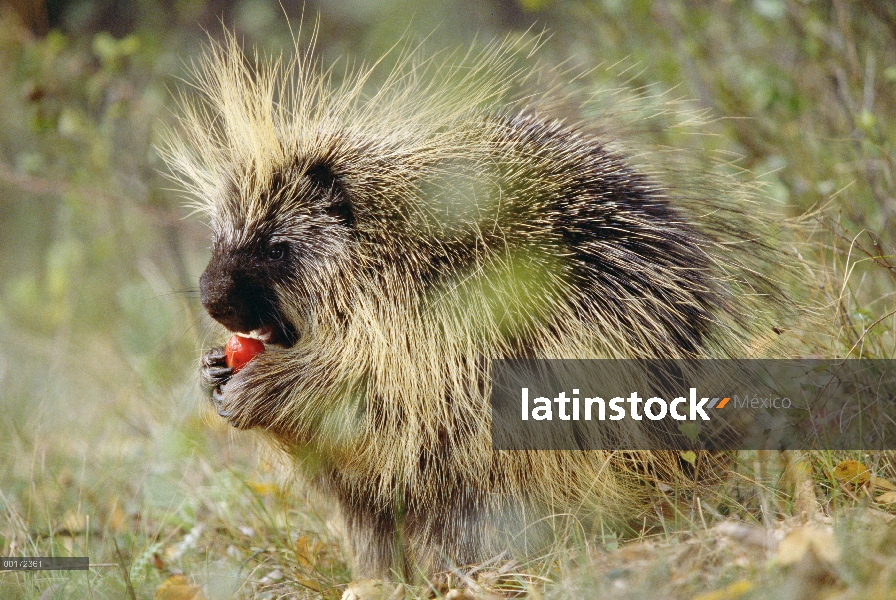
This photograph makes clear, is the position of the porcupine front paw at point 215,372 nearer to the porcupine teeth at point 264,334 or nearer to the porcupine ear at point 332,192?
the porcupine teeth at point 264,334

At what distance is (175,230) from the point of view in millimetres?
6812

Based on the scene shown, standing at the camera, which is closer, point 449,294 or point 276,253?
point 449,294

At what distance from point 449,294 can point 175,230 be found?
4.38 metres

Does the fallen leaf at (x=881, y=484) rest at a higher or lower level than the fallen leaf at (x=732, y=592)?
higher

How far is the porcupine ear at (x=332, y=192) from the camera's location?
328 cm

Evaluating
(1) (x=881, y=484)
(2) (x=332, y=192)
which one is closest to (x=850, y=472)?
(1) (x=881, y=484)

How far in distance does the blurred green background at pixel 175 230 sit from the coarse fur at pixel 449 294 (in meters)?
0.46

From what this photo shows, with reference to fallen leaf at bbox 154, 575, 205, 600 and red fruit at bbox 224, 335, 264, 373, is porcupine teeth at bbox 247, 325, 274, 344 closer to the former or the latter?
red fruit at bbox 224, 335, 264, 373

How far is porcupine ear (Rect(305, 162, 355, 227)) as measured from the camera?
3281mm

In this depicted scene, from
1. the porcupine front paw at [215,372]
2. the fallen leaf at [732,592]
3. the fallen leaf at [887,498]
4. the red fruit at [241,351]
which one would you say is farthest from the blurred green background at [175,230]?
the fallen leaf at [732,592]

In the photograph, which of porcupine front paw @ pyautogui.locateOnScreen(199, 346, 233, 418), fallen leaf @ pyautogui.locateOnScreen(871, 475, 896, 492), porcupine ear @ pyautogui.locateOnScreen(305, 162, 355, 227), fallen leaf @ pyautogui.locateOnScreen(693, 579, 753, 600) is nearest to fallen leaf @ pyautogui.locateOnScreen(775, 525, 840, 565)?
fallen leaf @ pyautogui.locateOnScreen(693, 579, 753, 600)

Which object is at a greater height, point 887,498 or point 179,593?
point 887,498

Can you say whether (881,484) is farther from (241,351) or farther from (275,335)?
(241,351)

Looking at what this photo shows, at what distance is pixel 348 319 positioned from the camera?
3.19 meters
